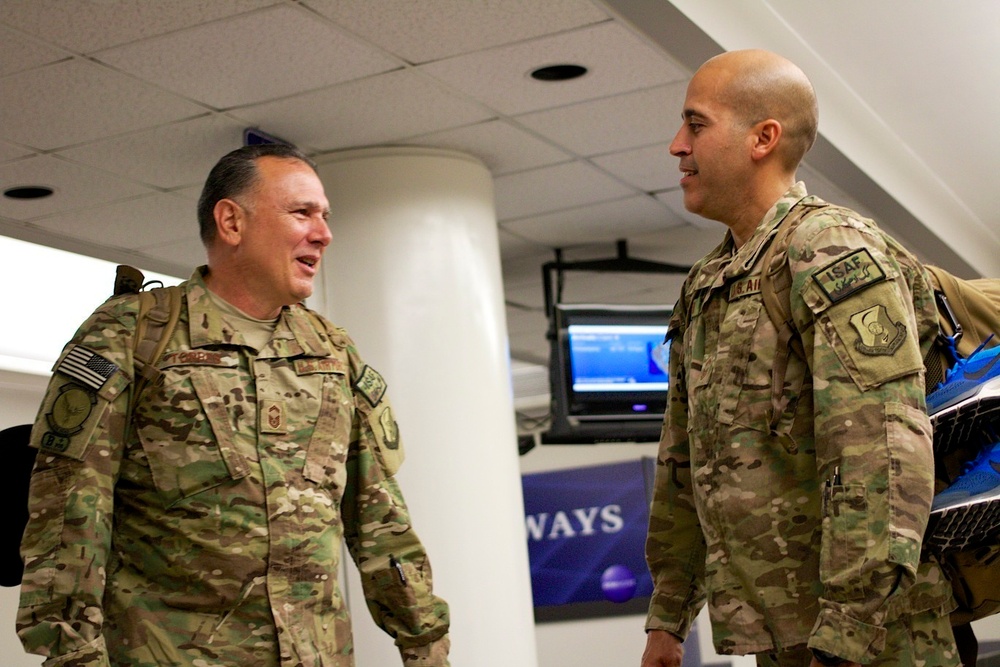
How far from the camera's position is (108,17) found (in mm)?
3793

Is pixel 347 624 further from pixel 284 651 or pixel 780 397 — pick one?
pixel 780 397

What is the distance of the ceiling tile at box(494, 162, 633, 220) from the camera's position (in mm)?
5781

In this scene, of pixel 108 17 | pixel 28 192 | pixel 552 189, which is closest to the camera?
pixel 108 17

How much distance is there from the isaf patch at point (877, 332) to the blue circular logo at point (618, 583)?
915 centimetres

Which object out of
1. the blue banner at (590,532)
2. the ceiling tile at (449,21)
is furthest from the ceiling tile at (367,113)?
the blue banner at (590,532)

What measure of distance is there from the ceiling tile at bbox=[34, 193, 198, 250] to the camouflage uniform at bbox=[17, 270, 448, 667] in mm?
2980

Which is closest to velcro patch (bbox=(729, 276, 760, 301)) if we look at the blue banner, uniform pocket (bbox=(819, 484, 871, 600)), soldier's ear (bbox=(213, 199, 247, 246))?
uniform pocket (bbox=(819, 484, 871, 600))

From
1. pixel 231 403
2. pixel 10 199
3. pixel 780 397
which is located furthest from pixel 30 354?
pixel 780 397

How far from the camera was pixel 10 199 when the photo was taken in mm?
5352

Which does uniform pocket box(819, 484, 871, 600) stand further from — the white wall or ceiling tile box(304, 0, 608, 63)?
the white wall

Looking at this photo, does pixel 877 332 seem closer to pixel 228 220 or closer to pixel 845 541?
pixel 845 541

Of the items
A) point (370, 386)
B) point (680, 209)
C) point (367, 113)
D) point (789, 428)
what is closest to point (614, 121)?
point (367, 113)

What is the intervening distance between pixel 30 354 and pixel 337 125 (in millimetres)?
4680

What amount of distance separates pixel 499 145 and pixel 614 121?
50 cm
